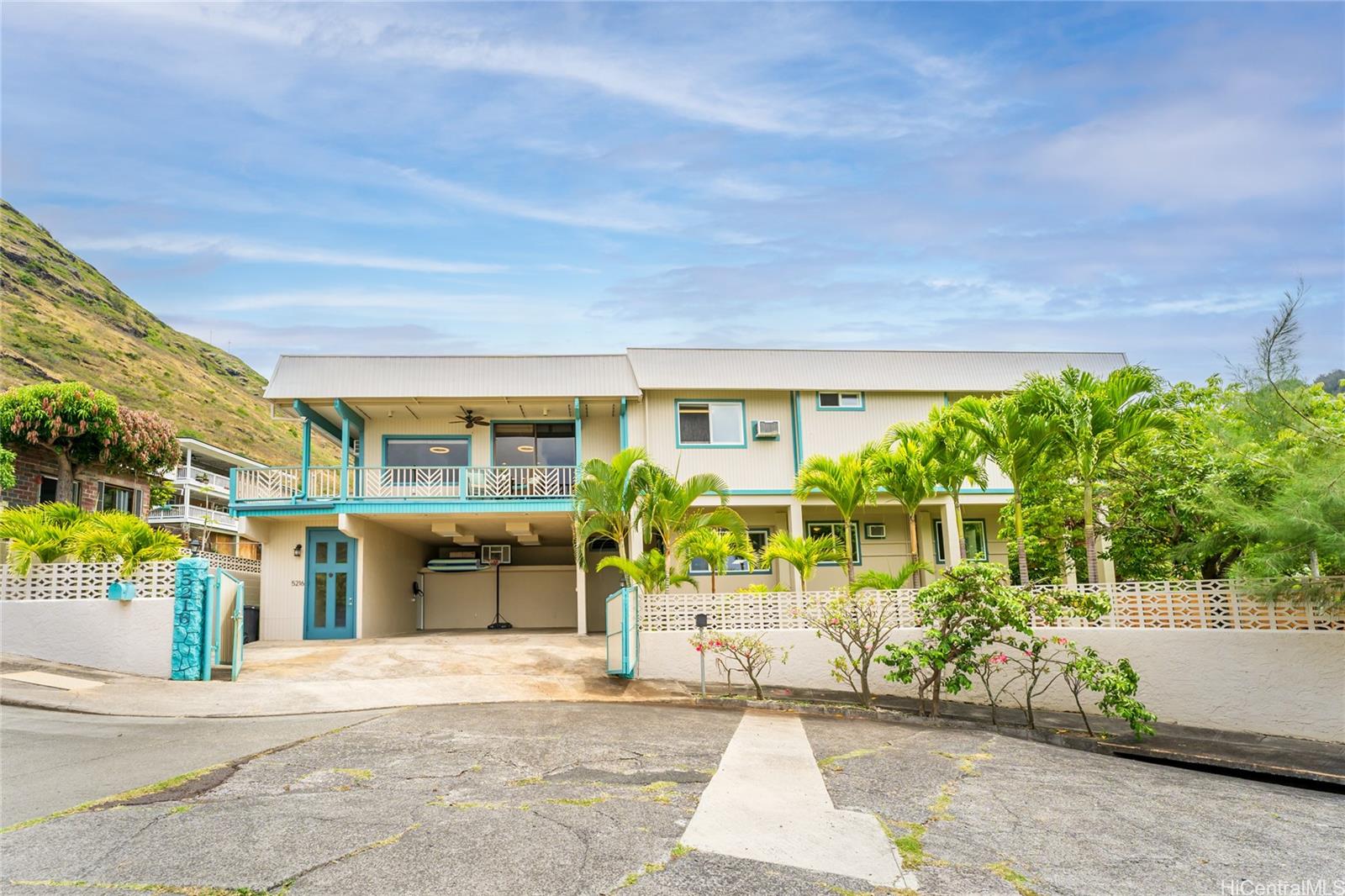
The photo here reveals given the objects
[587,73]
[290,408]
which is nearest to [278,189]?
[290,408]

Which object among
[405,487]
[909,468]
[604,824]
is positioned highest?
[405,487]

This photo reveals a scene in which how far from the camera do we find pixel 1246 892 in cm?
478

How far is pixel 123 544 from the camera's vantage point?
38.4 feet

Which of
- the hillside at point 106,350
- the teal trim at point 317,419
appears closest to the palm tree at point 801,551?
the teal trim at point 317,419

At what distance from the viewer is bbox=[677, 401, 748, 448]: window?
18.7 meters

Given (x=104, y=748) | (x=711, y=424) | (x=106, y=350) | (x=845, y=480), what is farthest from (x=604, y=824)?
(x=106, y=350)

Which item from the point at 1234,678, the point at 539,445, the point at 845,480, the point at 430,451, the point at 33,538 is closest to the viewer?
the point at 1234,678

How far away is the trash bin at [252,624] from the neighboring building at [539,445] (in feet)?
0.70

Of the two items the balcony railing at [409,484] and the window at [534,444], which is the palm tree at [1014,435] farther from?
the window at [534,444]

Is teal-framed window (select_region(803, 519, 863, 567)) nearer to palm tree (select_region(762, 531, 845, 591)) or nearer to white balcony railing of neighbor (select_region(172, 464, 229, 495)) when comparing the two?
palm tree (select_region(762, 531, 845, 591))

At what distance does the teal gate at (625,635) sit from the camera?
12281mm

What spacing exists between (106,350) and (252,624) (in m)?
51.3

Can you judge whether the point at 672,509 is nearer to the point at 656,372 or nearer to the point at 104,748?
the point at 656,372

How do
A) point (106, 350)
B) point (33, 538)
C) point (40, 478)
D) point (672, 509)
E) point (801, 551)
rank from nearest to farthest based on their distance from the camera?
1. point (33, 538)
2. point (672, 509)
3. point (801, 551)
4. point (40, 478)
5. point (106, 350)
